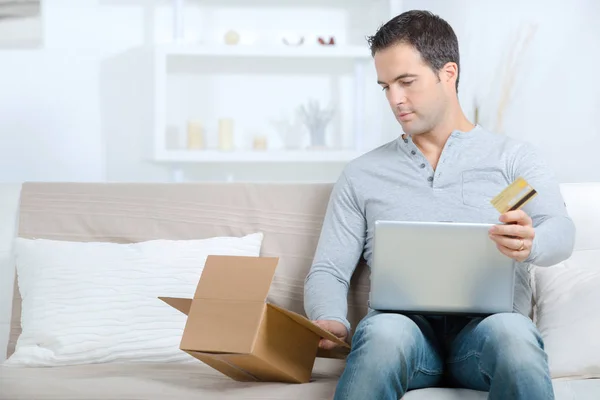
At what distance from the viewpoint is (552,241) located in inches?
64.6

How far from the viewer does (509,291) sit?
5.14 feet

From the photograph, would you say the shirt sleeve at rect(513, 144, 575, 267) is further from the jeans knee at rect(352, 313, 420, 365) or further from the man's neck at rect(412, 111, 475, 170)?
the jeans knee at rect(352, 313, 420, 365)

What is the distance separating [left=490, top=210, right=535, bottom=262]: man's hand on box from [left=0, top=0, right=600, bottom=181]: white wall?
1.96 m

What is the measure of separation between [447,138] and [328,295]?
0.46 m

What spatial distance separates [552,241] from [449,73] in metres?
0.49

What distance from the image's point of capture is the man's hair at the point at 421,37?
187 cm

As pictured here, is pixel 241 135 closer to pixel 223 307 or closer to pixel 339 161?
pixel 339 161

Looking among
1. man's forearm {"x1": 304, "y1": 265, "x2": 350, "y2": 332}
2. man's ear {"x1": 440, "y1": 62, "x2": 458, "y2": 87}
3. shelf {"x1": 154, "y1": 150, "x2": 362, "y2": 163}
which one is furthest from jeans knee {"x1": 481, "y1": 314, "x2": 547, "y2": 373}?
shelf {"x1": 154, "y1": 150, "x2": 362, "y2": 163}

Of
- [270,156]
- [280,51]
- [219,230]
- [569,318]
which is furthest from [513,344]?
[280,51]

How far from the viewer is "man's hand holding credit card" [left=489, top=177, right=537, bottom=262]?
4.70ft

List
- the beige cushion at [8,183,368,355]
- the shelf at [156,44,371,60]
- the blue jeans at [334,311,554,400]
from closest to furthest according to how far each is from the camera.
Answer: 1. the blue jeans at [334,311,554,400]
2. the beige cushion at [8,183,368,355]
3. the shelf at [156,44,371,60]

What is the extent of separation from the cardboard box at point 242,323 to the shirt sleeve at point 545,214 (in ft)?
1.43

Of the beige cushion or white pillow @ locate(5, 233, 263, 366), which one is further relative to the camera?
the beige cushion

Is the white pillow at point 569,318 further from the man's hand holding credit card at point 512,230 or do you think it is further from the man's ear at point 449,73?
the man's ear at point 449,73
